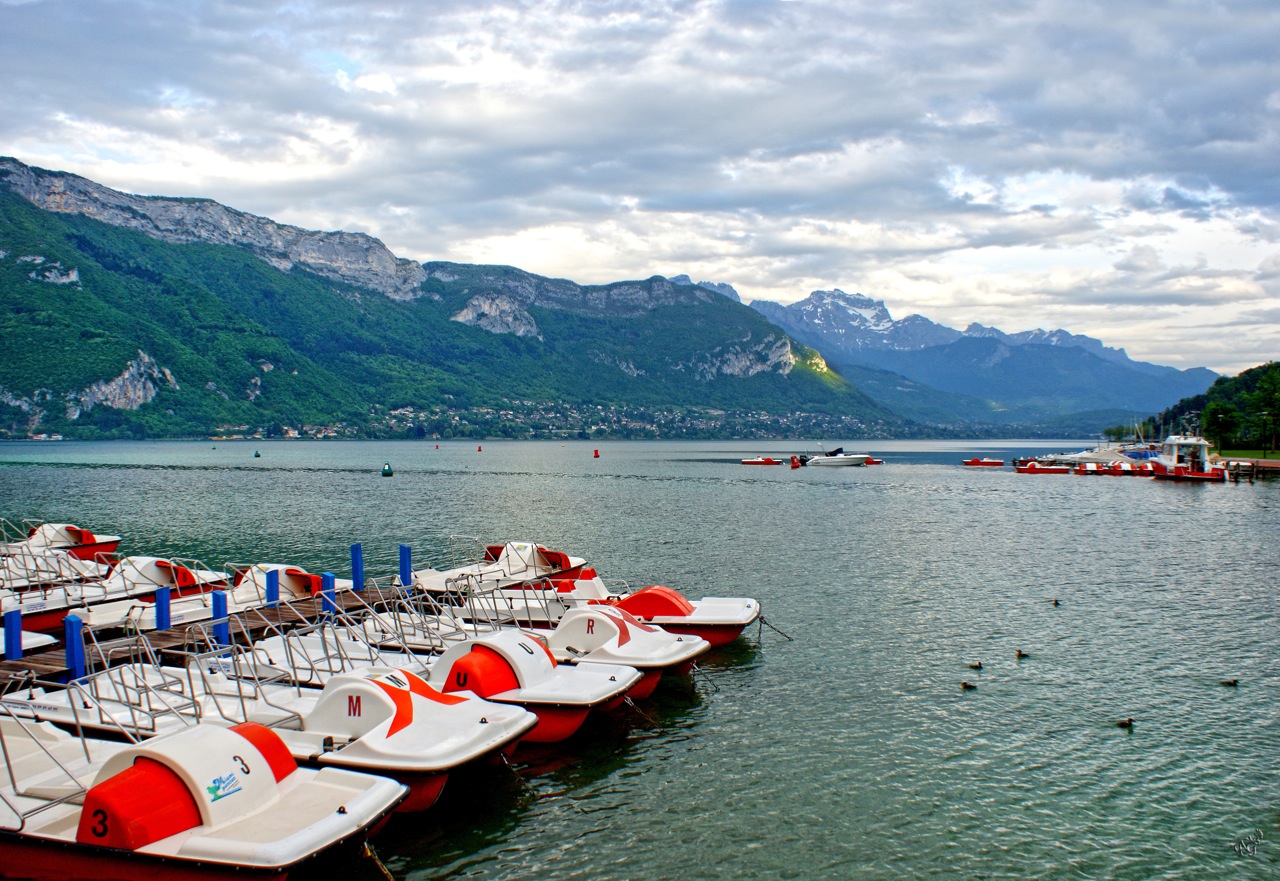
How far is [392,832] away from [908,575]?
1266 inches

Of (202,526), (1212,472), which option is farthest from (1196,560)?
(1212,472)

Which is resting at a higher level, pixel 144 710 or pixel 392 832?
pixel 144 710

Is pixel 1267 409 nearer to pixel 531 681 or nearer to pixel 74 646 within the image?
pixel 531 681

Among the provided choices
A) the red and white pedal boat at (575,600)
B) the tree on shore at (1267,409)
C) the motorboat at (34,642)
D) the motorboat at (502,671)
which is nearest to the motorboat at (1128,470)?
the tree on shore at (1267,409)

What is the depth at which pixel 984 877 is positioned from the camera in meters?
13.5

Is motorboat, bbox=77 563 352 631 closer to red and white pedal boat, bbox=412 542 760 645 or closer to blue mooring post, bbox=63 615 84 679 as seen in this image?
red and white pedal boat, bbox=412 542 760 645

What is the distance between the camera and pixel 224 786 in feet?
39.2

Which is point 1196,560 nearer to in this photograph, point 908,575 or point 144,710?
point 908,575

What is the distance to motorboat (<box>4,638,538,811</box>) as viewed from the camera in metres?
14.5

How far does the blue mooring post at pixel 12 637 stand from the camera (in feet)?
70.8

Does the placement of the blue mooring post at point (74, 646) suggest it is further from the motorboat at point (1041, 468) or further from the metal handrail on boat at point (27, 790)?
the motorboat at point (1041, 468)

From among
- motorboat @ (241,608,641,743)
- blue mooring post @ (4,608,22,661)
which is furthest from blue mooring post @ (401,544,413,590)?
blue mooring post @ (4,608,22,661)

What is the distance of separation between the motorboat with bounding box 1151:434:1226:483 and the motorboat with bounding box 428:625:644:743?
120 meters

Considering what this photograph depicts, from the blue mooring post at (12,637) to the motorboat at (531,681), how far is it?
37.5ft
